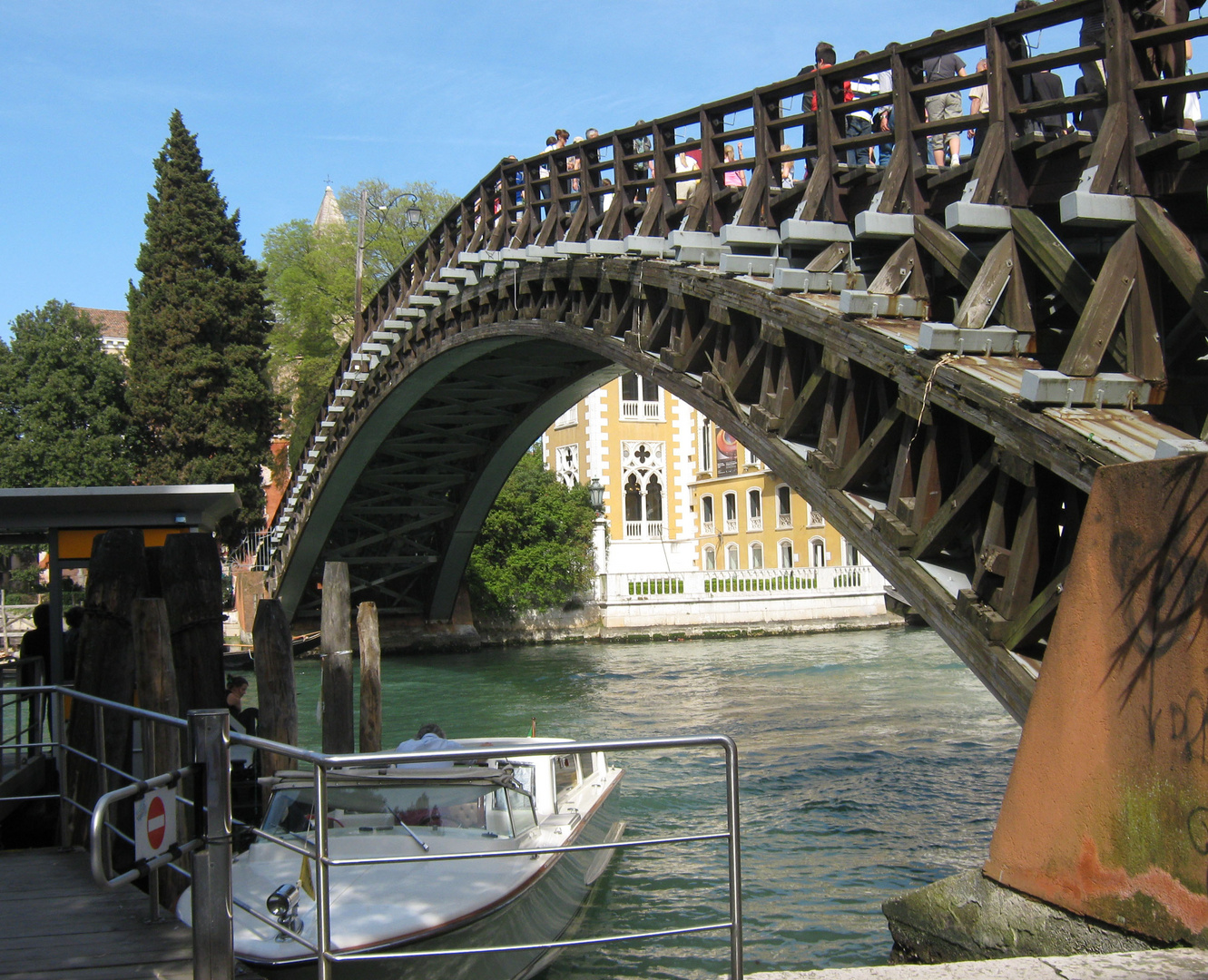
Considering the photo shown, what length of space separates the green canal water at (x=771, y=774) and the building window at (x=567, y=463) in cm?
1500

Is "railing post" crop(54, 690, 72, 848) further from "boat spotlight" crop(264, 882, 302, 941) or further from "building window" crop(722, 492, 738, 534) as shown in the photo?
"building window" crop(722, 492, 738, 534)

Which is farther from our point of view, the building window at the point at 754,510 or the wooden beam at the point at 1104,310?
the building window at the point at 754,510

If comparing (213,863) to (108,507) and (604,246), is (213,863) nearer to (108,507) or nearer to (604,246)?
(108,507)

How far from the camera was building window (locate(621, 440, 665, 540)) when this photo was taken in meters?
38.5

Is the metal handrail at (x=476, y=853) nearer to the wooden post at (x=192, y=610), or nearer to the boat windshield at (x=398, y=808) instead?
the boat windshield at (x=398, y=808)

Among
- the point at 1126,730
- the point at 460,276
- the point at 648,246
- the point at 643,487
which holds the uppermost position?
the point at 460,276

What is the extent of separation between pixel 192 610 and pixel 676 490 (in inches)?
1285

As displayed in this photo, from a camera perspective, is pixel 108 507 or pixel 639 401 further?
pixel 639 401

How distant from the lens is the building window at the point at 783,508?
36500mm

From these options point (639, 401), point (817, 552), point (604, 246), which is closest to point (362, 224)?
point (639, 401)

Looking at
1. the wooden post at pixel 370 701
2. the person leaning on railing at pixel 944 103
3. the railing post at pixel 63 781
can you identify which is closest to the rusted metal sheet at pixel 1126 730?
the person leaning on railing at pixel 944 103

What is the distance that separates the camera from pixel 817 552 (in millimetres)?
35875

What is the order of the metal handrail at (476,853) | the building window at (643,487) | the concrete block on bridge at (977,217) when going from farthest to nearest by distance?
the building window at (643,487) → the concrete block on bridge at (977,217) → the metal handrail at (476,853)

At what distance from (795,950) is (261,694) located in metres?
4.47
